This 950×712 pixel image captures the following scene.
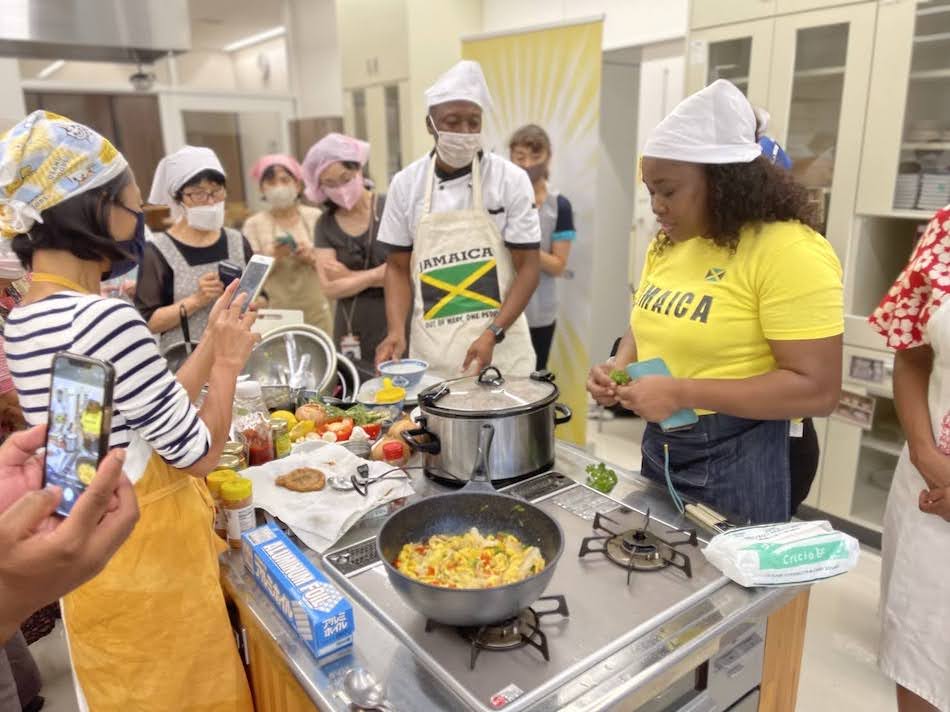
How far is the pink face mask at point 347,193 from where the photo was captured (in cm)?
281

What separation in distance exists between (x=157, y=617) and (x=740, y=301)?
1.19 m

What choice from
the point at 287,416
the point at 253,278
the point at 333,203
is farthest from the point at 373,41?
the point at 253,278

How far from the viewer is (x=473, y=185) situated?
218 centimetres

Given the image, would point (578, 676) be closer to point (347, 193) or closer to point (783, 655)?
point (783, 655)

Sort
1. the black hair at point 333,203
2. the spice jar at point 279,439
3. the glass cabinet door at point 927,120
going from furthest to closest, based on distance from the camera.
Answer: the black hair at point 333,203 < the glass cabinet door at point 927,120 < the spice jar at point 279,439

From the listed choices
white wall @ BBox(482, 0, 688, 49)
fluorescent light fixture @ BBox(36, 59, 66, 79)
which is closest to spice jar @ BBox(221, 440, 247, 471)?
white wall @ BBox(482, 0, 688, 49)

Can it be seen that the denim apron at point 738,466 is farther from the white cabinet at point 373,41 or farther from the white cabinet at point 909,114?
the white cabinet at point 373,41

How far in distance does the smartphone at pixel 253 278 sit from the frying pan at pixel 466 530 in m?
0.54

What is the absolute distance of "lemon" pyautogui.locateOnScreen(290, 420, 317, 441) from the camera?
1.63 m

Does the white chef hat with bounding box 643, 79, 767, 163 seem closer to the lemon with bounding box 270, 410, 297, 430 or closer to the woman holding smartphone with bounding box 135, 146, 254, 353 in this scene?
the lemon with bounding box 270, 410, 297, 430

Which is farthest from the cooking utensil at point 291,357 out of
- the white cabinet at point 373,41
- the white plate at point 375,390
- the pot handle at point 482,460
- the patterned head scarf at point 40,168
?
the white cabinet at point 373,41

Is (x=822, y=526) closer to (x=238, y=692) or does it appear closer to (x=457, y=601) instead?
(x=457, y=601)

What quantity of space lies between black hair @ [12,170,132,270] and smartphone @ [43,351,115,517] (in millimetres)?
314

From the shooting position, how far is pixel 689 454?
1432 mm
